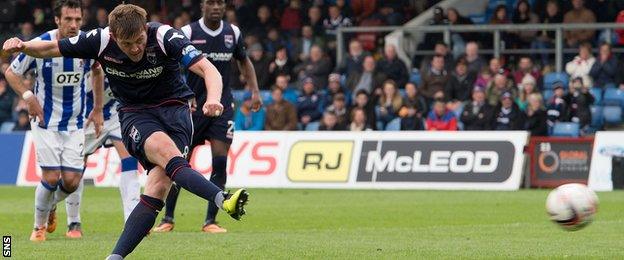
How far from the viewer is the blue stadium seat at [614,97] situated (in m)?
24.6

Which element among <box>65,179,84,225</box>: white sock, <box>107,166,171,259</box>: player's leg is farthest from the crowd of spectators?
<box>107,166,171,259</box>: player's leg

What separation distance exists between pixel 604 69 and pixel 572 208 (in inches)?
613

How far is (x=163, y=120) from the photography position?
384 inches

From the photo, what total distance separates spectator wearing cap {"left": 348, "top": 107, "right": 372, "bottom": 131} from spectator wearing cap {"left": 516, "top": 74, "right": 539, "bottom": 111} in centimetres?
274

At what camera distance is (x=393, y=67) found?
2625cm

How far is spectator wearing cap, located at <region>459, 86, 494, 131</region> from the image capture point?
2392cm

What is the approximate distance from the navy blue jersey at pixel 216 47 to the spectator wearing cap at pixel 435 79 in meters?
11.8

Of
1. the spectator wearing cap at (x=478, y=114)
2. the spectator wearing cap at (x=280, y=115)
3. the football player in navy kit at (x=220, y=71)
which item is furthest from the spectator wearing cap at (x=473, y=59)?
the football player in navy kit at (x=220, y=71)

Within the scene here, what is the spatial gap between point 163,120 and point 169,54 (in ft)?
1.56

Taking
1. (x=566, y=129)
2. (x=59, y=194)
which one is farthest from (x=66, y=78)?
(x=566, y=129)

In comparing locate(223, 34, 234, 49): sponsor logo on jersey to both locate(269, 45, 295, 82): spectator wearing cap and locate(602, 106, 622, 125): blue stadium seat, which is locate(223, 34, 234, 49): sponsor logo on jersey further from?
locate(269, 45, 295, 82): spectator wearing cap

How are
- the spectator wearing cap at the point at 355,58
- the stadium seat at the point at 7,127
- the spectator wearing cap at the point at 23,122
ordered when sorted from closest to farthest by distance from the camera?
the spectator wearing cap at the point at 355,58 < the spectator wearing cap at the point at 23,122 < the stadium seat at the point at 7,127

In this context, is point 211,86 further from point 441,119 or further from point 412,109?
point 412,109

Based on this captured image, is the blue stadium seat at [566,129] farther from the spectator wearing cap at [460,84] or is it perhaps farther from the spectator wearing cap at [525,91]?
the spectator wearing cap at [460,84]
